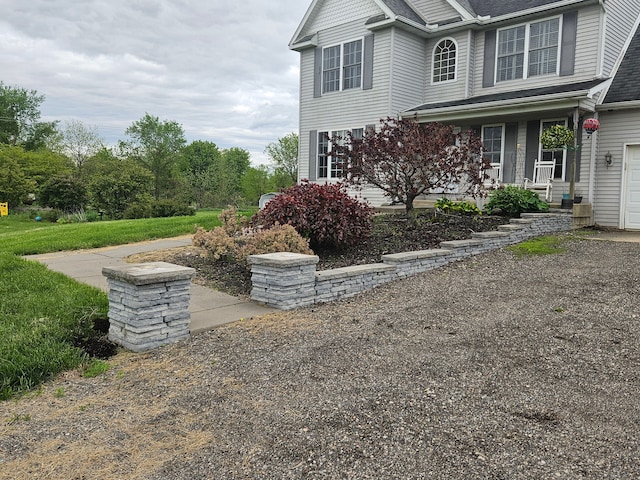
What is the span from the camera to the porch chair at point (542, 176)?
11.4 metres

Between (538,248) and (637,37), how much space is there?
29.6 feet

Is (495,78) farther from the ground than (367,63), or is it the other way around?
(367,63)

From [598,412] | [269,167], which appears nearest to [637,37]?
[598,412]

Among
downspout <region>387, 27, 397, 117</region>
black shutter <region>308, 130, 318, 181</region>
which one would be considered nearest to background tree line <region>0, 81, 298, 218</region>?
black shutter <region>308, 130, 318, 181</region>

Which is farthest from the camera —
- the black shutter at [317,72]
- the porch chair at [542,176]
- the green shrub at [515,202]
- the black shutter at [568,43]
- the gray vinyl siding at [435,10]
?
the black shutter at [317,72]

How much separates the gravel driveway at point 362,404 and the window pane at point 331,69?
473 inches

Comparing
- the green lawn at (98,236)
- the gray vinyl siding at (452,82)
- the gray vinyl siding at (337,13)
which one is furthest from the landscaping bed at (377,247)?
the gray vinyl siding at (337,13)

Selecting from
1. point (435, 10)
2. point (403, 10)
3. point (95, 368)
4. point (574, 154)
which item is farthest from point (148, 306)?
point (435, 10)

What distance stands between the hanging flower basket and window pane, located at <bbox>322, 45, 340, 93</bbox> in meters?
7.07

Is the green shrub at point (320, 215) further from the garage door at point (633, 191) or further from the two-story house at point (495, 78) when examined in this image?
the garage door at point (633, 191)

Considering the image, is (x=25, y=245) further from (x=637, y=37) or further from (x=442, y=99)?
(x=637, y=37)

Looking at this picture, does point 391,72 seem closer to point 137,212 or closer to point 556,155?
point 556,155

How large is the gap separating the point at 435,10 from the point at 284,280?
12.7 meters

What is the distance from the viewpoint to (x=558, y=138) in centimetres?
1052
